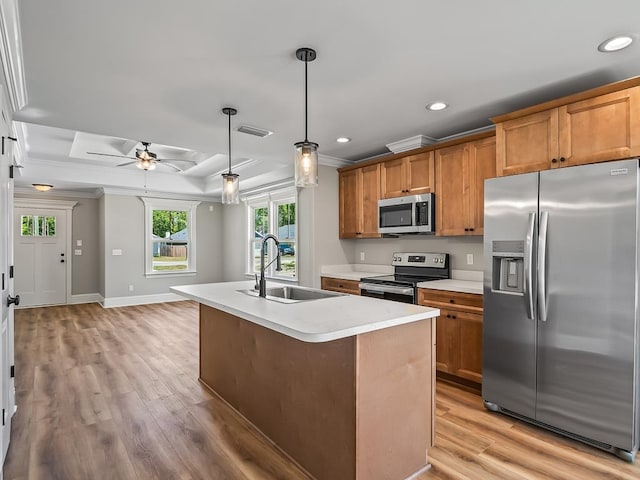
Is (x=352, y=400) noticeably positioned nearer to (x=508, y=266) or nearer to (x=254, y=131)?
(x=508, y=266)

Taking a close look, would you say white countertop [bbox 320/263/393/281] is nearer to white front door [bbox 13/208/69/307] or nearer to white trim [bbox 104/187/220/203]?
white trim [bbox 104/187/220/203]

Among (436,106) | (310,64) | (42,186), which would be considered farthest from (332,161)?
(42,186)

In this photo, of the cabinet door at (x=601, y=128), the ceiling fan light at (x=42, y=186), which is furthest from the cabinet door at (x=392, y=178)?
the ceiling fan light at (x=42, y=186)

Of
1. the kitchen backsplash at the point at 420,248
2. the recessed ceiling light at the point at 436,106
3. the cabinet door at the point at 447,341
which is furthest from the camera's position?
the kitchen backsplash at the point at 420,248

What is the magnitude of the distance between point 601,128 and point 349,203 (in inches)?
114

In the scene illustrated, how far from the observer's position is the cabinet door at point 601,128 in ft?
7.44

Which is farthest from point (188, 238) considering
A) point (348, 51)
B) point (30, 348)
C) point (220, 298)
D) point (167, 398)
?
point (348, 51)

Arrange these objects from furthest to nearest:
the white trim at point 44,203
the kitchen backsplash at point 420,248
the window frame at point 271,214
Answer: the white trim at point 44,203 < the window frame at point 271,214 < the kitchen backsplash at point 420,248

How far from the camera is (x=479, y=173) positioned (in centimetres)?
342

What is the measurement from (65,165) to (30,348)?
10.7 feet

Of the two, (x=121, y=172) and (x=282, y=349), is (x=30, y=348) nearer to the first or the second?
(x=121, y=172)

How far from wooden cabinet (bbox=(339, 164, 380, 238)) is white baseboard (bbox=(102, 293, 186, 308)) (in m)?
4.20

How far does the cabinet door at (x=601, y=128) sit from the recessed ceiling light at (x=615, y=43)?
1.05 ft

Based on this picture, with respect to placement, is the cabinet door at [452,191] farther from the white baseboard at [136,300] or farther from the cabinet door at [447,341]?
the white baseboard at [136,300]
